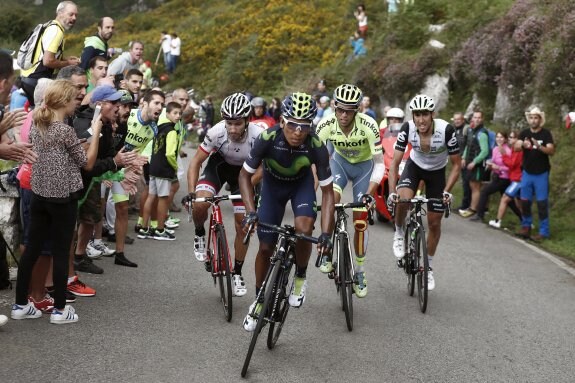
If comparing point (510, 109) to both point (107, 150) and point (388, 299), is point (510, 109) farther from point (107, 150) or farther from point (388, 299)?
point (107, 150)

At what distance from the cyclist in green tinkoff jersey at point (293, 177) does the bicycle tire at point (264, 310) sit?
1.29 feet

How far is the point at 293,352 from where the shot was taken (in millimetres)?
6676

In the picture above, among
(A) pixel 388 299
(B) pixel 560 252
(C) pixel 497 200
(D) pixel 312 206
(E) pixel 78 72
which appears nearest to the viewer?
(D) pixel 312 206

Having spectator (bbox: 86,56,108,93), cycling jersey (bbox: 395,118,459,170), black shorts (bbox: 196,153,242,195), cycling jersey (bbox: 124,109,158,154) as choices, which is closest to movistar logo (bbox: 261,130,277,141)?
black shorts (bbox: 196,153,242,195)

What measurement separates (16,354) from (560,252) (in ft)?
30.8

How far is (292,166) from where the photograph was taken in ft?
22.9

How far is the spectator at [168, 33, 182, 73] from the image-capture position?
40.0 meters

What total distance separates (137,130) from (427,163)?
4032 millimetres

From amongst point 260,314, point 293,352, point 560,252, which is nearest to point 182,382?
point 260,314

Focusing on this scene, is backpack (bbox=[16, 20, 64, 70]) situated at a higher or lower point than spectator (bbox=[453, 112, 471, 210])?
higher

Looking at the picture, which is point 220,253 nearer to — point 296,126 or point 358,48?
point 296,126

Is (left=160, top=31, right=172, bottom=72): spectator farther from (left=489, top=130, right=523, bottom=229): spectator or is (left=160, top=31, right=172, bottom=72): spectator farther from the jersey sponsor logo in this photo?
the jersey sponsor logo

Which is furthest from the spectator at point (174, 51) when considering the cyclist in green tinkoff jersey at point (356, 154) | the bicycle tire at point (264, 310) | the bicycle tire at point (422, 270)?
the bicycle tire at point (264, 310)

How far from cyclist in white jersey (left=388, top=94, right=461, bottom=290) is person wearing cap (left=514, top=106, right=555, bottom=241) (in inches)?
189
